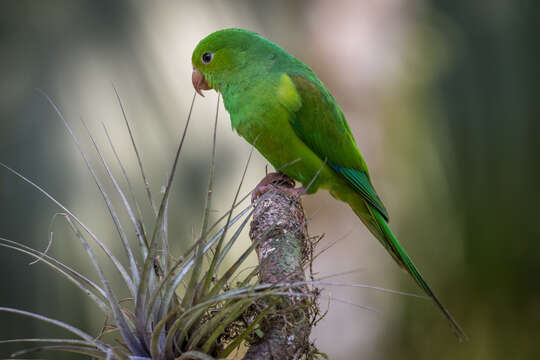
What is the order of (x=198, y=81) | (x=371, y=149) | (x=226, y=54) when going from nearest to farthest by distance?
1. (x=226, y=54)
2. (x=198, y=81)
3. (x=371, y=149)

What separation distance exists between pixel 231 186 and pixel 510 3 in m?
2.24

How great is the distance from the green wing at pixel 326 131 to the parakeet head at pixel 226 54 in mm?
246

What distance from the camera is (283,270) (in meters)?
1.25

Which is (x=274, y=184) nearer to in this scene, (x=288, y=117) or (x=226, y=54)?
(x=288, y=117)

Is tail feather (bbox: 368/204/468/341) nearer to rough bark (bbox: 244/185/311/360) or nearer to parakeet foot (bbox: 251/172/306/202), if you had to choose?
parakeet foot (bbox: 251/172/306/202)

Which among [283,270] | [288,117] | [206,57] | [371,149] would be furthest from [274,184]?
[371,149]

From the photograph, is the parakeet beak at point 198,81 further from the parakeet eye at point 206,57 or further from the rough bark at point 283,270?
the rough bark at point 283,270

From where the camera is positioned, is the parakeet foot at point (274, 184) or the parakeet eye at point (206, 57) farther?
the parakeet eye at point (206, 57)

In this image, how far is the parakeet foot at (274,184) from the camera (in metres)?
2.09

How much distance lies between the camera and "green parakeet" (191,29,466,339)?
7.07 ft

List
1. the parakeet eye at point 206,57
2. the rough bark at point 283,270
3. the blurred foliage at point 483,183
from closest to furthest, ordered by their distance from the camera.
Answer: the rough bark at point 283,270 → the parakeet eye at point 206,57 → the blurred foliage at point 483,183

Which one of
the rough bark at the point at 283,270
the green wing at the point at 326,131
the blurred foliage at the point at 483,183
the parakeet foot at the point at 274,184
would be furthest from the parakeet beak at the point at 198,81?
the blurred foliage at the point at 483,183

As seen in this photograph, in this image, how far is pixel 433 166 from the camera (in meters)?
3.16

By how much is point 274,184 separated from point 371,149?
4.86ft
